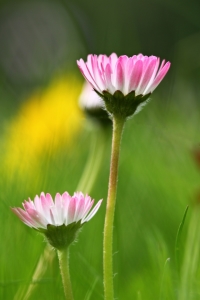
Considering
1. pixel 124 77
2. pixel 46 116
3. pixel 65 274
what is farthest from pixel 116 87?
pixel 46 116

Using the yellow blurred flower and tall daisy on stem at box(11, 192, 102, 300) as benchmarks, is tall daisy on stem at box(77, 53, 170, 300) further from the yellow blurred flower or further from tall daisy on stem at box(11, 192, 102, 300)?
the yellow blurred flower

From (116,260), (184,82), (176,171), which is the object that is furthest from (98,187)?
(184,82)

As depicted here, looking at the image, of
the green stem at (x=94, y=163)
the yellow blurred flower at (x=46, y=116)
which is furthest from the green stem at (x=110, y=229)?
the yellow blurred flower at (x=46, y=116)

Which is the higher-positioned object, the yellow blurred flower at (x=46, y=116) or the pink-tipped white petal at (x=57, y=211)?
the yellow blurred flower at (x=46, y=116)

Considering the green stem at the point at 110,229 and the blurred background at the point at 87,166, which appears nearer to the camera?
the green stem at the point at 110,229

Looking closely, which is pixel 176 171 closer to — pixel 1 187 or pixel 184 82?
pixel 1 187

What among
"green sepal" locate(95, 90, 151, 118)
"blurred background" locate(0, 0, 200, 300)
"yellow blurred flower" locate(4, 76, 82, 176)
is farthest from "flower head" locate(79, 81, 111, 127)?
"green sepal" locate(95, 90, 151, 118)

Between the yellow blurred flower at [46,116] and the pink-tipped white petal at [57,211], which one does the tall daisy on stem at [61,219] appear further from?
the yellow blurred flower at [46,116]
